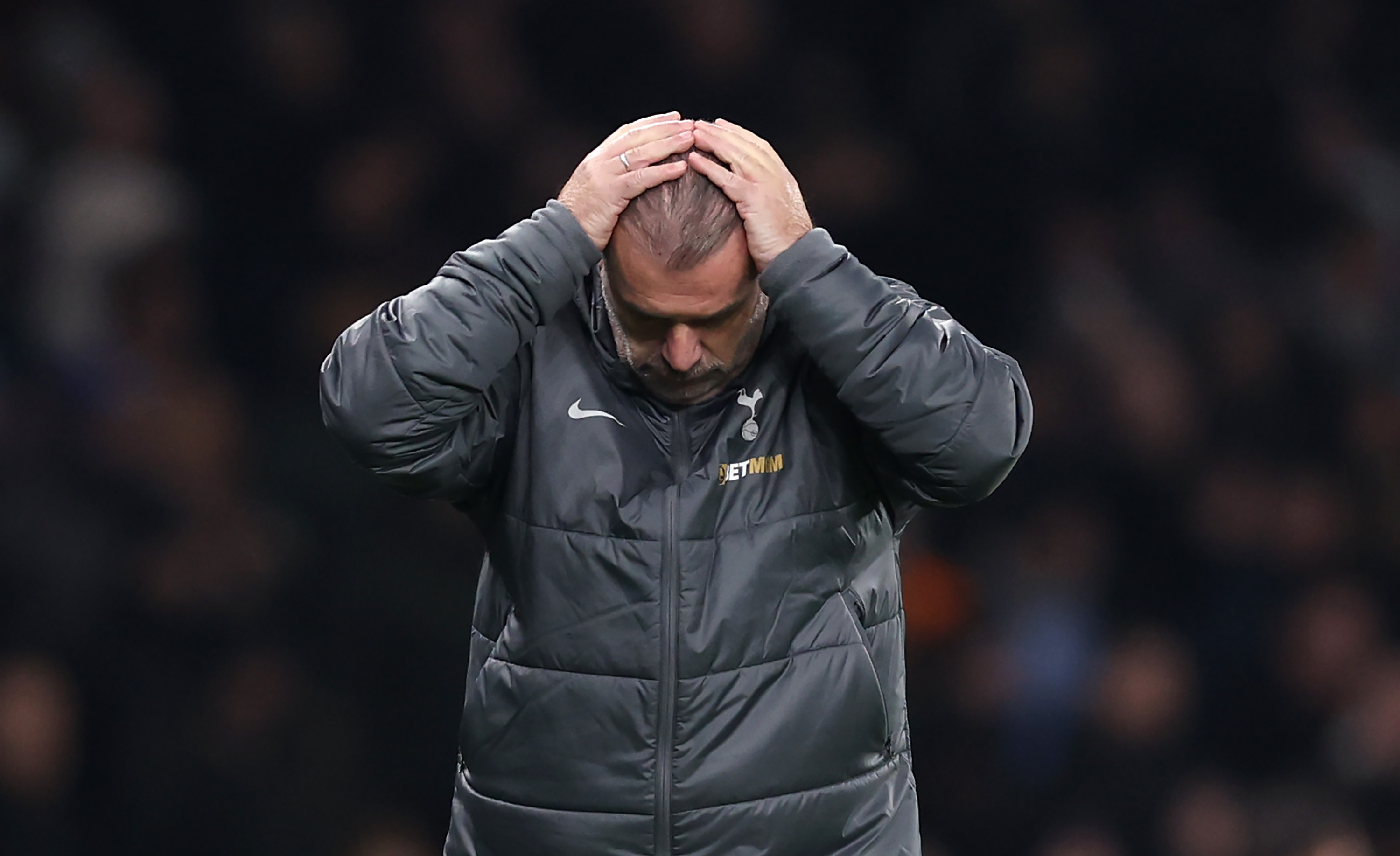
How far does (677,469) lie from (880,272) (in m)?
1.25

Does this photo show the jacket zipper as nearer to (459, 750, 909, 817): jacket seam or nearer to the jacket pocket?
(459, 750, 909, 817): jacket seam

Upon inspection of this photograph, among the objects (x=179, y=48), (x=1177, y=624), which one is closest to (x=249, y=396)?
(x=179, y=48)

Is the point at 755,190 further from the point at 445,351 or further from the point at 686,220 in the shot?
the point at 445,351

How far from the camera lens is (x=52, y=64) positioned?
2176 millimetres

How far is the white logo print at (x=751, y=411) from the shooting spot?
3.64 feet

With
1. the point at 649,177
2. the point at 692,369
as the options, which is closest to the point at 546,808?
the point at 692,369

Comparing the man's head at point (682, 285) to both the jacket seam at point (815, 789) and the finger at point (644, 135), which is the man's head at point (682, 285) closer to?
the finger at point (644, 135)

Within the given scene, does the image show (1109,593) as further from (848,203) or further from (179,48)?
(179,48)

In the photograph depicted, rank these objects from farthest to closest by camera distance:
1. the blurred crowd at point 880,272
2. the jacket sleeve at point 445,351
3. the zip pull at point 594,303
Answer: the blurred crowd at point 880,272 < the zip pull at point 594,303 < the jacket sleeve at point 445,351

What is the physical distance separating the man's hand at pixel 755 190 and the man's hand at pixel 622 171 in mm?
16

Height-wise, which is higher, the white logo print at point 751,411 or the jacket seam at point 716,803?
the white logo print at point 751,411

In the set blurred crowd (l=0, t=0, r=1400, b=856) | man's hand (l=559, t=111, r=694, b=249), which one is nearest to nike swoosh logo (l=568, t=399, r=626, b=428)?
man's hand (l=559, t=111, r=694, b=249)

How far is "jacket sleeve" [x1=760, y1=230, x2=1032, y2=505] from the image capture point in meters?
1.03

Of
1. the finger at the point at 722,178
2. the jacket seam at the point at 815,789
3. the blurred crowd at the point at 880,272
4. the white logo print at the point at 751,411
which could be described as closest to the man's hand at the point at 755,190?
the finger at the point at 722,178
